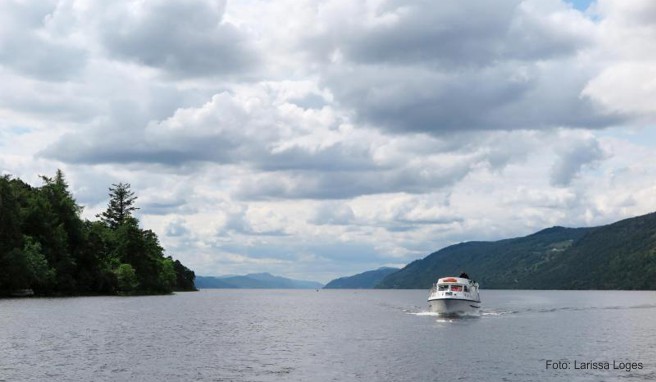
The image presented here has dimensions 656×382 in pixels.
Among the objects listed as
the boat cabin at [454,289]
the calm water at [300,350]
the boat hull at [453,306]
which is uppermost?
the boat cabin at [454,289]

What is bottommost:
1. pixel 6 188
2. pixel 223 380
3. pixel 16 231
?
pixel 223 380

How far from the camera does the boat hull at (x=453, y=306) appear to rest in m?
116

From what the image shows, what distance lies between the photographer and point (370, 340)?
80.5 m

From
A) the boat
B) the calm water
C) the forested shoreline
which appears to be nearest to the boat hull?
the boat

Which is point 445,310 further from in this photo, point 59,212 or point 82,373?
point 59,212

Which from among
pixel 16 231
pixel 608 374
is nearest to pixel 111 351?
pixel 608 374

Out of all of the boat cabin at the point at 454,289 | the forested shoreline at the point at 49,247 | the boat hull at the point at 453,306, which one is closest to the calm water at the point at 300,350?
the boat hull at the point at 453,306

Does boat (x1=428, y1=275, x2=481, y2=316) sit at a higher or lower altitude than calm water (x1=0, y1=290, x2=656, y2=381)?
higher

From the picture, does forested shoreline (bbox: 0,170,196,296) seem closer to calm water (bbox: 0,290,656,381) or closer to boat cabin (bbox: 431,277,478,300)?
calm water (bbox: 0,290,656,381)

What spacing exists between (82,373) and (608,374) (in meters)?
38.8

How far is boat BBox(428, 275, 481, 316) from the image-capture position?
11575cm

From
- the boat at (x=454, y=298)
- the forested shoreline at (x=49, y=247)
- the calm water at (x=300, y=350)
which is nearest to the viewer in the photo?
the calm water at (x=300, y=350)

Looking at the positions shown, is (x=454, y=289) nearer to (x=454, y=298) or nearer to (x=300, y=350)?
(x=454, y=298)

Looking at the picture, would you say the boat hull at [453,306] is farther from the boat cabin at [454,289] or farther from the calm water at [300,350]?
the calm water at [300,350]
